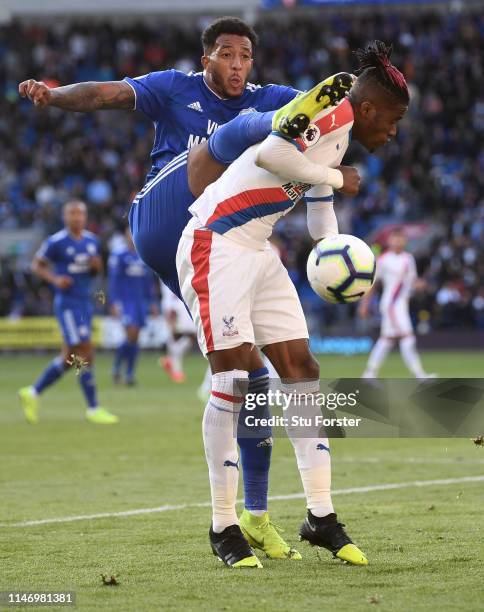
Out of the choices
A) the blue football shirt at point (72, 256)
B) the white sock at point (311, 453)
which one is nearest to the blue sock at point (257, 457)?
the white sock at point (311, 453)

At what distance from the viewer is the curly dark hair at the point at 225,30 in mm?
6324

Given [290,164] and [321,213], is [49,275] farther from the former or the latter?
[290,164]

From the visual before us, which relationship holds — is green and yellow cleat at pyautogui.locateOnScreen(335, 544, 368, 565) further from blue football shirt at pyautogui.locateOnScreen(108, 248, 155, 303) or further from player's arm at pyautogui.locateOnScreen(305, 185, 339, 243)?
blue football shirt at pyautogui.locateOnScreen(108, 248, 155, 303)

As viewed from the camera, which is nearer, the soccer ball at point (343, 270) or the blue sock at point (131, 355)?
the soccer ball at point (343, 270)

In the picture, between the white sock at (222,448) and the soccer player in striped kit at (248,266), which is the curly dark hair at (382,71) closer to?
the soccer player in striped kit at (248,266)

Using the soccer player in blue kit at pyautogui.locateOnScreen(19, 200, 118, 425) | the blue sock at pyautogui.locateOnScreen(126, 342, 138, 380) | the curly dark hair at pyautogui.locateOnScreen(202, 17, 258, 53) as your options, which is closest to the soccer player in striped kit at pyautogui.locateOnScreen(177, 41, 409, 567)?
the curly dark hair at pyautogui.locateOnScreen(202, 17, 258, 53)

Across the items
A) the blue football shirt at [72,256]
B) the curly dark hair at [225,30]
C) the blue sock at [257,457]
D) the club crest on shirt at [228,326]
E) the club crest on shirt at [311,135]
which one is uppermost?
the curly dark hair at [225,30]

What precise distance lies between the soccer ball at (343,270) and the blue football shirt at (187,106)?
3.66ft

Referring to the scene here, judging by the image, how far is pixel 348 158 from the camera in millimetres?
32156

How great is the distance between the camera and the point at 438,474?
916cm

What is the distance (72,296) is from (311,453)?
8.99 metres

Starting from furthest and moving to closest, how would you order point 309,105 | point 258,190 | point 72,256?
point 72,256
point 258,190
point 309,105

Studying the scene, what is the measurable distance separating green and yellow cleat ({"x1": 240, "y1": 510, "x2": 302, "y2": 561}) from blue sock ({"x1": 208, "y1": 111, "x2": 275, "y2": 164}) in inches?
70.4

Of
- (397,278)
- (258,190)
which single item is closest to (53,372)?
(397,278)
